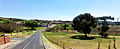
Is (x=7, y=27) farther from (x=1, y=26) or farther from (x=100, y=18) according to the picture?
(x=100, y=18)

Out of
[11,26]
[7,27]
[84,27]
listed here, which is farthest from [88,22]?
[7,27]

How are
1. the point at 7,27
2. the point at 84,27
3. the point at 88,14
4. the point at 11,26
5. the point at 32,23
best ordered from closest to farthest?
1. the point at 84,27
2. the point at 88,14
3. the point at 11,26
4. the point at 7,27
5. the point at 32,23

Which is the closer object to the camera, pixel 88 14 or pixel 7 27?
pixel 88 14

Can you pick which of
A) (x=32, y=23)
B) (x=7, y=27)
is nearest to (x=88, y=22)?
(x=7, y=27)

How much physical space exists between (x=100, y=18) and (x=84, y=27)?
13967 millimetres

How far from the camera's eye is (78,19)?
222 ft

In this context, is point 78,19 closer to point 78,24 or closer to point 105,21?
point 78,24

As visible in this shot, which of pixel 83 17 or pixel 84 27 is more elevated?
pixel 83 17

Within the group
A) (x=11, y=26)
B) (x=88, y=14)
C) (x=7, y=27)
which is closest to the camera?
(x=88, y=14)

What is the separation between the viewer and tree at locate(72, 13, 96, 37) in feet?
201

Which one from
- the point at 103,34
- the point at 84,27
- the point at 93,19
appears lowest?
the point at 103,34

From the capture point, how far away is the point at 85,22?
202ft

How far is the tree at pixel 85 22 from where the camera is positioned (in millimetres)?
61203

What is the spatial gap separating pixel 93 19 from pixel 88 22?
442 cm
